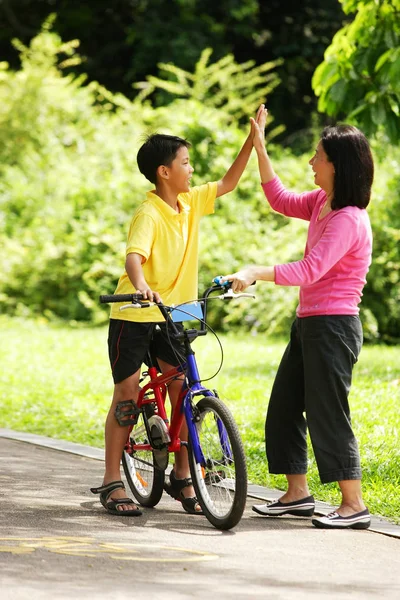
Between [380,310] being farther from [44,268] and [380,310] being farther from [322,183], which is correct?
[322,183]

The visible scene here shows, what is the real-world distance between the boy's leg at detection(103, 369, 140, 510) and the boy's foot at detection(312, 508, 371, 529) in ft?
3.43

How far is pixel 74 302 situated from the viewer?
60.8ft

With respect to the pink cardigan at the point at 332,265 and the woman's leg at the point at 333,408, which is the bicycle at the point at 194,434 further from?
the woman's leg at the point at 333,408

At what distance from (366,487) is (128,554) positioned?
6.57 ft

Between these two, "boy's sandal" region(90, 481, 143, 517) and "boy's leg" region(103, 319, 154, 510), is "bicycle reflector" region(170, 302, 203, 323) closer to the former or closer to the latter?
"boy's leg" region(103, 319, 154, 510)

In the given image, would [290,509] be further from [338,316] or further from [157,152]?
[157,152]

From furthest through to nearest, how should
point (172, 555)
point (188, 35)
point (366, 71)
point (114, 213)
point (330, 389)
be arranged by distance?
point (188, 35) < point (114, 213) < point (366, 71) < point (330, 389) < point (172, 555)

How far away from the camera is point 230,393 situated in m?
10.3

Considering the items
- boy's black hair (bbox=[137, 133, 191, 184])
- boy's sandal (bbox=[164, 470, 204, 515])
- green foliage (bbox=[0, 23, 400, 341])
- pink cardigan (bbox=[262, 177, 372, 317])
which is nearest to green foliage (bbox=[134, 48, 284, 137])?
green foliage (bbox=[0, 23, 400, 341])

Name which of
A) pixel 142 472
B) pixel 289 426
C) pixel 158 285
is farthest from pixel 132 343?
pixel 289 426

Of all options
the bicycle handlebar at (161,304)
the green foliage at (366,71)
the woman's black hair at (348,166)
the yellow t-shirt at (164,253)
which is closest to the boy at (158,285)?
the yellow t-shirt at (164,253)

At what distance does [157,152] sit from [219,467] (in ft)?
5.35

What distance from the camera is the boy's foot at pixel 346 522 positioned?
18.5ft

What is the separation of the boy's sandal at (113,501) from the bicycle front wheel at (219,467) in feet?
1.37
